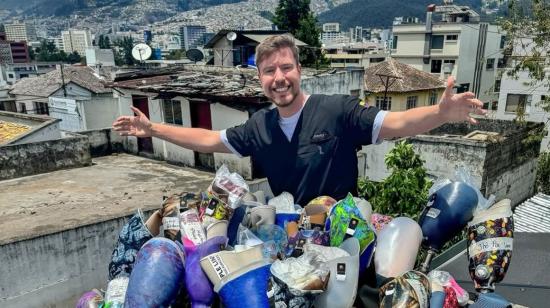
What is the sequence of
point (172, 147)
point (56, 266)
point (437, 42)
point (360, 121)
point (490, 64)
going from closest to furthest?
point (360, 121), point (56, 266), point (172, 147), point (437, 42), point (490, 64)

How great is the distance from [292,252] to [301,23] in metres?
31.7

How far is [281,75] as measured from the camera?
2.75m

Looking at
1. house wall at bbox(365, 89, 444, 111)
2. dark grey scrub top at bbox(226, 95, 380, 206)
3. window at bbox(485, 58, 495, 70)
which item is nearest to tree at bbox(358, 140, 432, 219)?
dark grey scrub top at bbox(226, 95, 380, 206)

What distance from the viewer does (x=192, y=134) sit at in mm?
3342

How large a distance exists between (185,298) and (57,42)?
222 metres

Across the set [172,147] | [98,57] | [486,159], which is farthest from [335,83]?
[98,57]

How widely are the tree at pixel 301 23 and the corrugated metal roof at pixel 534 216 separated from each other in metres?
20.3

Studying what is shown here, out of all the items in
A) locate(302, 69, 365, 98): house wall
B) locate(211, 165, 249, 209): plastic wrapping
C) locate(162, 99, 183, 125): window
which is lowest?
locate(162, 99, 183, 125): window

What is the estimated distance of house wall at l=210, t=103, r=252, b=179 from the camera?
46.8 feet

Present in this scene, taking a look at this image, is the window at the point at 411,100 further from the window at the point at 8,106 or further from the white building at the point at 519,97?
the window at the point at 8,106

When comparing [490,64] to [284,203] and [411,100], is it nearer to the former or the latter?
[411,100]

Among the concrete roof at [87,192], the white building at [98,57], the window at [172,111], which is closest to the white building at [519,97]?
the window at [172,111]

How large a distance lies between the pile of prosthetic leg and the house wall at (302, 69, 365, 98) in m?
12.0

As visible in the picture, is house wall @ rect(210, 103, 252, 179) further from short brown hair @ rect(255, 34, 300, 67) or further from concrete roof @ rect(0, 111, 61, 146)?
short brown hair @ rect(255, 34, 300, 67)
